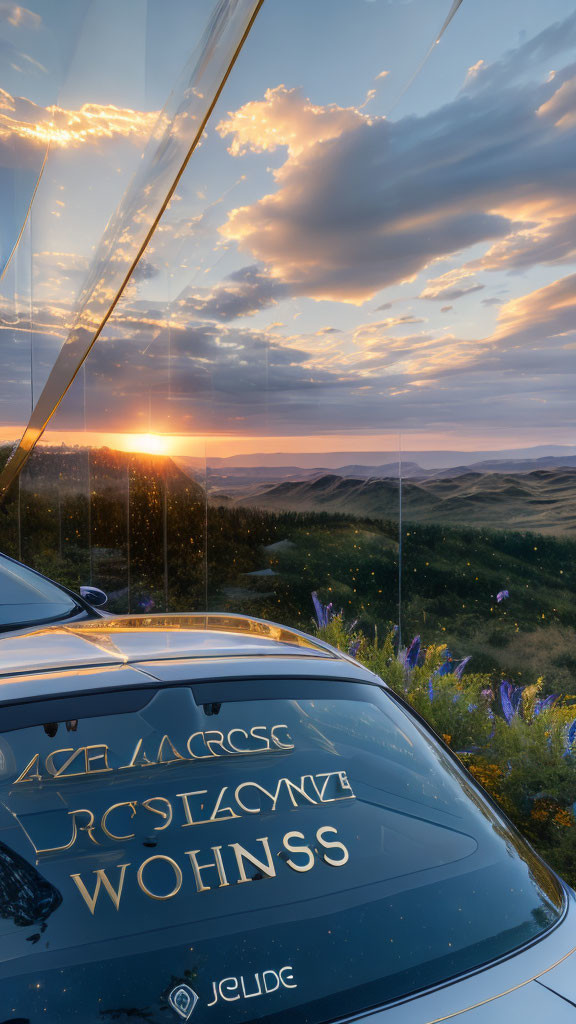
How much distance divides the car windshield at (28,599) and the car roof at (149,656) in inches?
70.5

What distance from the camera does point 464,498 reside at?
6512 mm

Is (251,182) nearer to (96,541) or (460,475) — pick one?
(460,475)

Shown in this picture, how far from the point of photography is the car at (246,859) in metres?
1.36

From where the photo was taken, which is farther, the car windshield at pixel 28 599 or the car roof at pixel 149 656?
the car windshield at pixel 28 599

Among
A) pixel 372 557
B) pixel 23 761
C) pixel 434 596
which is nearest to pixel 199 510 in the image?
pixel 372 557

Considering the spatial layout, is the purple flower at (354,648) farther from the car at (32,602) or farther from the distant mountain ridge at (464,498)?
the car at (32,602)

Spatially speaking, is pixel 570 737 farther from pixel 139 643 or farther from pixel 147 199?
pixel 147 199

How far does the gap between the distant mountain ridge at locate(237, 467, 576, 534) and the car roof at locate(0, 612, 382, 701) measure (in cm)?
393

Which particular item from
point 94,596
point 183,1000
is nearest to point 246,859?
point 183,1000

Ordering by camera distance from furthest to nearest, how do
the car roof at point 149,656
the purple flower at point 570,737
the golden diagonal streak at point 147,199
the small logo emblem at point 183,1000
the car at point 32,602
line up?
1. the golden diagonal streak at point 147,199
2. the car at point 32,602
3. the purple flower at point 570,737
4. the car roof at point 149,656
5. the small logo emblem at point 183,1000

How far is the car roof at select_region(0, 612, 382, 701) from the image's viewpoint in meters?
1.72

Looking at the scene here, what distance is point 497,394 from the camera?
→ 21.0 ft

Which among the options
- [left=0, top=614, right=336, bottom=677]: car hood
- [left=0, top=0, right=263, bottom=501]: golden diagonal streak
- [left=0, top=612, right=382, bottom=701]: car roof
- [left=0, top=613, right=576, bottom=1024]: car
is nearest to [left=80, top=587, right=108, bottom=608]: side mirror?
[left=0, top=614, right=336, bottom=677]: car hood

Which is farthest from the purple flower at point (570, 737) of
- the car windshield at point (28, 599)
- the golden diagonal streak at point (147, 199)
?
the golden diagonal streak at point (147, 199)
